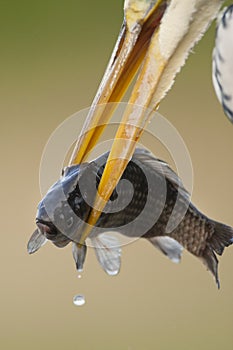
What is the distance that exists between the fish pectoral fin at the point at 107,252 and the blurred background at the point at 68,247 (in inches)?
29.4

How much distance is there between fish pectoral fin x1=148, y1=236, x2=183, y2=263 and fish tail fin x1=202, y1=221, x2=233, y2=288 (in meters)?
0.04

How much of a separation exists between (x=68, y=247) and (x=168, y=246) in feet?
2.60

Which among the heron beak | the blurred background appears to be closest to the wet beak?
the heron beak

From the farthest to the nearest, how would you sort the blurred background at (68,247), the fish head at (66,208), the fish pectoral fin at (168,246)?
the blurred background at (68,247) → the fish pectoral fin at (168,246) → the fish head at (66,208)

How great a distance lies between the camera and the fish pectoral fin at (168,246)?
0.60 meters

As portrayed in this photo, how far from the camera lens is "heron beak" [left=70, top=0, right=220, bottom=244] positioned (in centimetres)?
58

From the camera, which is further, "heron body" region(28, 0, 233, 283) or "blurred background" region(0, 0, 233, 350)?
"blurred background" region(0, 0, 233, 350)

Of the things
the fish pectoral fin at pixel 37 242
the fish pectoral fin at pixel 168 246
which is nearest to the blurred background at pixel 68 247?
the fish pectoral fin at pixel 168 246

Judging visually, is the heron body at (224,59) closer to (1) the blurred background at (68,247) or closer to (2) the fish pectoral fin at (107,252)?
(2) the fish pectoral fin at (107,252)

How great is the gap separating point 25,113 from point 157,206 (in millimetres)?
909

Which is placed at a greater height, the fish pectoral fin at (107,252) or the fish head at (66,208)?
the fish head at (66,208)

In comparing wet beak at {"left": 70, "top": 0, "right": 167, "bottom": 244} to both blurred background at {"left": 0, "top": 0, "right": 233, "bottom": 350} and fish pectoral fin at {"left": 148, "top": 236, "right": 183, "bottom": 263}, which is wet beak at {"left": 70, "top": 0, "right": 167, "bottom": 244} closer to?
fish pectoral fin at {"left": 148, "top": 236, "right": 183, "bottom": 263}

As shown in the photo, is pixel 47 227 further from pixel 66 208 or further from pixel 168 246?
pixel 168 246

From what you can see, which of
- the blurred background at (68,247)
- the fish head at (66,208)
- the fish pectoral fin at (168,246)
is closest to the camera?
the fish head at (66,208)
